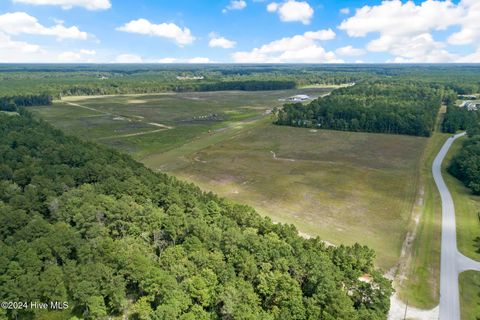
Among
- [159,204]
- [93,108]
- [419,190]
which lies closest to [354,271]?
[159,204]

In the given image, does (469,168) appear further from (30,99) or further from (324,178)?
(30,99)

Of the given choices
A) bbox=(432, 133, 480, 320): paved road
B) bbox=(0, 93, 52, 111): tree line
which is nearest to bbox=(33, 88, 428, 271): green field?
bbox=(432, 133, 480, 320): paved road

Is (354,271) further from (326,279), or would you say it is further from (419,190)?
(419,190)

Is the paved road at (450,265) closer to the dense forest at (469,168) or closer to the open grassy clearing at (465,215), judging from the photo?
the open grassy clearing at (465,215)

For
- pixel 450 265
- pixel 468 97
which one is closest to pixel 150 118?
pixel 450 265

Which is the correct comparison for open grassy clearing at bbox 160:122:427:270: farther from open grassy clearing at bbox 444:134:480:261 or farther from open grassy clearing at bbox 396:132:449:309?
open grassy clearing at bbox 444:134:480:261
